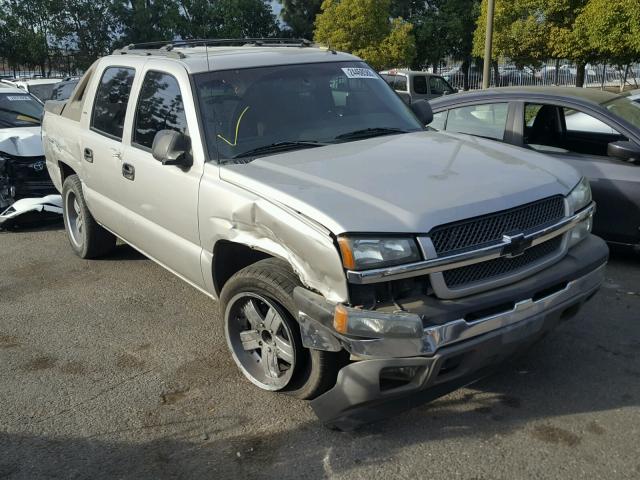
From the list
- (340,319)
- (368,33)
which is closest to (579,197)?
(340,319)

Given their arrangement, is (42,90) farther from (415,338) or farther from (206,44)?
(415,338)

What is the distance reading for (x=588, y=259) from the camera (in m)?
3.54

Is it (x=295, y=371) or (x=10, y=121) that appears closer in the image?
(x=295, y=371)

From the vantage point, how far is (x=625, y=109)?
593cm

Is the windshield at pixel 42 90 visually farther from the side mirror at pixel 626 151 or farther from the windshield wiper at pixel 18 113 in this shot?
the side mirror at pixel 626 151

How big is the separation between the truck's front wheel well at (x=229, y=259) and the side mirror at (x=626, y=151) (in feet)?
A: 10.9

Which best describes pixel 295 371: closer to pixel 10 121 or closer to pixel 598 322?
pixel 598 322

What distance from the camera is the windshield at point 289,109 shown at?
4.04m

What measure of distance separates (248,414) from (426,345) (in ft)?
4.01

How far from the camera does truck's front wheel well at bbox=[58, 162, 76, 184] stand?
6398 mm

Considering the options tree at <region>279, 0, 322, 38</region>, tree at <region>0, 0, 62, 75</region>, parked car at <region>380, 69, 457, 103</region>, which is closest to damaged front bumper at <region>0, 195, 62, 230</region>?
parked car at <region>380, 69, 457, 103</region>

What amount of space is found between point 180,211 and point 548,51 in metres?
21.5

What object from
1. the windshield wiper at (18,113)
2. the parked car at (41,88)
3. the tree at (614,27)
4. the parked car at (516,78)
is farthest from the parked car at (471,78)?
the windshield wiper at (18,113)

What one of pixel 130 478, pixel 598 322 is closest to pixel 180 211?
pixel 130 478
